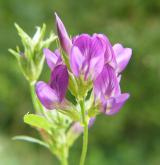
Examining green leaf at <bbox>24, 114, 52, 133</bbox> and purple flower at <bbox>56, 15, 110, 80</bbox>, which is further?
green leaf at <bbox>24, 114, 52, 133</bbox>

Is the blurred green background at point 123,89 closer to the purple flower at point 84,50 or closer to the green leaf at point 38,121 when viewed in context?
the green leaf at point 38,121

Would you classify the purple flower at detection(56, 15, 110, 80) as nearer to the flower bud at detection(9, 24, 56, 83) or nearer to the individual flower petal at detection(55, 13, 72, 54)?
the individual flower petal at detection(55, 13, 72, 54)

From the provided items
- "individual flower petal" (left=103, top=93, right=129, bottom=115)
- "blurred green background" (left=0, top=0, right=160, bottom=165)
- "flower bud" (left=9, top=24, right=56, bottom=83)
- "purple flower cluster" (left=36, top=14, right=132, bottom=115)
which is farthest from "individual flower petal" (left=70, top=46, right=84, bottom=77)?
"blurred green background" (left=0, top=0, right=160, bottom=165)

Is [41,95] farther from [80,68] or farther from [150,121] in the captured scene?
[150,121]

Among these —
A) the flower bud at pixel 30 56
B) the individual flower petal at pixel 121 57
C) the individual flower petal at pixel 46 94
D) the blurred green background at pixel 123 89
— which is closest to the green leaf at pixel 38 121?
the individual flower petal at pixel 46 94

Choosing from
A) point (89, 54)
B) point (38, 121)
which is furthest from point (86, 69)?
A: point (38, 121)

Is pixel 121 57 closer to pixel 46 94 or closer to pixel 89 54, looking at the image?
pixel 89 54
